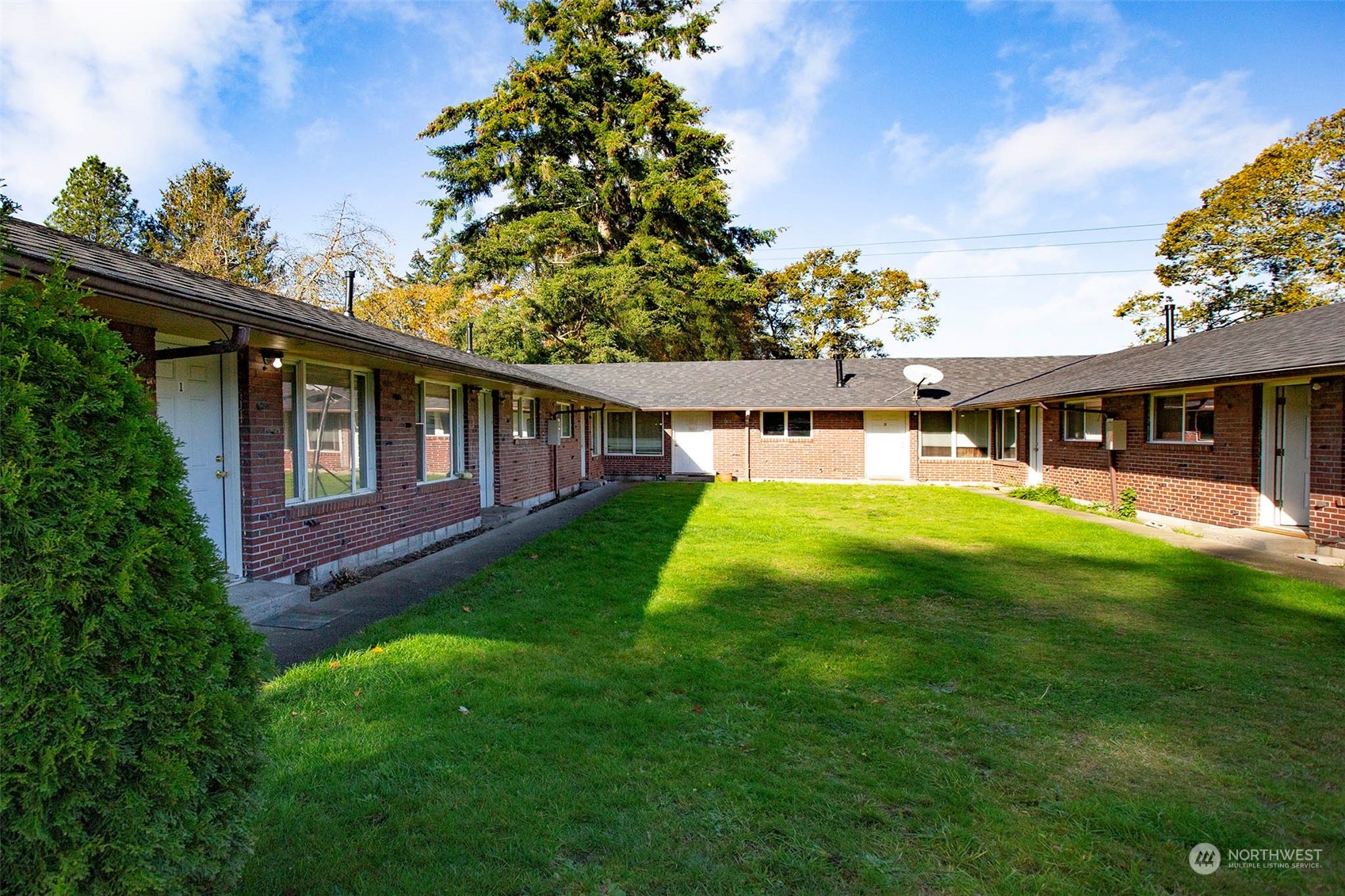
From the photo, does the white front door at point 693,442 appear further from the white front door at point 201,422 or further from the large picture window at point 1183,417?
the white front door at point 201,422

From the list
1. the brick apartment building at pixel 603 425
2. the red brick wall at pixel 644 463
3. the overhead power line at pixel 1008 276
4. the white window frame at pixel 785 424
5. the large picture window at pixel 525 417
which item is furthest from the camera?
the overhead power line at pixel 1008 276

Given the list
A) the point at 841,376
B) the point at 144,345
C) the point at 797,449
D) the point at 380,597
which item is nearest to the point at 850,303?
the point at 841,376

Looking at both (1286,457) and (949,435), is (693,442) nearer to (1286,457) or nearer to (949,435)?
(949,435)

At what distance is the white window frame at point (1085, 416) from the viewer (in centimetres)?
1367

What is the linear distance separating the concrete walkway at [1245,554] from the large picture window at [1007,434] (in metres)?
6.02

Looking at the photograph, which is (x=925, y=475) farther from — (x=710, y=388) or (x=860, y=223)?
(x=860, y=223)

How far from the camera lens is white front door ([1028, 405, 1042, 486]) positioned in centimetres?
1659

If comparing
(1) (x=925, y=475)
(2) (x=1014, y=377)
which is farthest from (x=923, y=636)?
(2) (x=1014, y=377)

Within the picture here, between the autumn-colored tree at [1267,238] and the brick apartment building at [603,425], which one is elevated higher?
the autumn-colored tree at [1267,238]

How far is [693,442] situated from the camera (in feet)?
68.8

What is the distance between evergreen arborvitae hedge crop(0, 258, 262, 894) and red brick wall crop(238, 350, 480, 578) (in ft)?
14.7

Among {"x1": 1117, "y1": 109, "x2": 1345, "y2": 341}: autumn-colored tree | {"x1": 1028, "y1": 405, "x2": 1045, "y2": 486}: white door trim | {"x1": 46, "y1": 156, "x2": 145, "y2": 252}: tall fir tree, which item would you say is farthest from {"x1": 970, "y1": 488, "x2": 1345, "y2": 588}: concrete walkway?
{"x1": 46, "y1": 156, "x2": 145, "y2": 252}: tall fir tree

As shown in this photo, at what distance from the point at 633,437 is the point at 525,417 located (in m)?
7.96

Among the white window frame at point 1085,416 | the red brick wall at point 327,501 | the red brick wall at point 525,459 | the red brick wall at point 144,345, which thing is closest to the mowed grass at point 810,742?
the red brick wall at point 327,501
